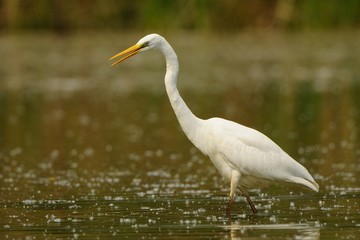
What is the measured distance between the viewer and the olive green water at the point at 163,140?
1081 cm

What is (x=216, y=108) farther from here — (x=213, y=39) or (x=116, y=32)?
(x=116, y=32)

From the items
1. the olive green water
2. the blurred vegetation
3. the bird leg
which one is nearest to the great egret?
the bird leg

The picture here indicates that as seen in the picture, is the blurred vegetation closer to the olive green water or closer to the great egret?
the olive green water

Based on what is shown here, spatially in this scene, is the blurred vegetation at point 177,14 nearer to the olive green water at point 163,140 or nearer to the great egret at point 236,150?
the olive green water at point 163,140

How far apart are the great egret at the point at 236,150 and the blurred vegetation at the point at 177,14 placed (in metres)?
27.0

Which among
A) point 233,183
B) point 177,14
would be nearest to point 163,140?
point 233,183

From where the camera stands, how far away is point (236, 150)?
11430mm

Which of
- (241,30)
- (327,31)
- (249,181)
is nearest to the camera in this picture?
(249,181)

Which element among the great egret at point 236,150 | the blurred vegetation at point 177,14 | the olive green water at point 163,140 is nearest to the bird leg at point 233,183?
the great egret at point 236,150

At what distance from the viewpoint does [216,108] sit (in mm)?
23141

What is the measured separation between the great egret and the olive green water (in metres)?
0.37

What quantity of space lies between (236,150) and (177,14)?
30346 millimetres

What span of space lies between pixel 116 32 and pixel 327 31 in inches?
379

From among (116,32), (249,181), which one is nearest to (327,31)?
(116,32)
